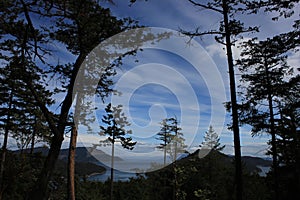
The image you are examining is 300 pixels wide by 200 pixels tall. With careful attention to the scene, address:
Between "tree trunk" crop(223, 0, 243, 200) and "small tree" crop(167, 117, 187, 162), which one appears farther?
"small tree" crop(167, 117, 187, 162)

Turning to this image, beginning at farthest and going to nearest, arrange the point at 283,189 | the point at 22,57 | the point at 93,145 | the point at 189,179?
the point at 189,179 → the point at 93,145 → the point at 283,189 → the point at 22,57

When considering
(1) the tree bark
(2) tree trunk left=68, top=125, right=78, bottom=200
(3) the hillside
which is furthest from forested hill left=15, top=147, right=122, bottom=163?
(1) the tree bark

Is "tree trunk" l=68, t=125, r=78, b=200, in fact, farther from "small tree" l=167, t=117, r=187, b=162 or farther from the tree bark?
"small tree" l=167, t=117, r=187, b=162

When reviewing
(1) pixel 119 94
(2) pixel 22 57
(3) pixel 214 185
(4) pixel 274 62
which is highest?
(4) pixel 274 62

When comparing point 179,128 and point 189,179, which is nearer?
point 179,128

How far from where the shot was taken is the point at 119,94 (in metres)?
11.8

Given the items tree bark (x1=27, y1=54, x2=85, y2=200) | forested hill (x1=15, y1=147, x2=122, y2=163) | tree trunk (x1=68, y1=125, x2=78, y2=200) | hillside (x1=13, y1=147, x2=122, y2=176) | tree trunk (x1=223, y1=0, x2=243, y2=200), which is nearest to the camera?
tree bark (x1=27, y1=54, x2=85, y2=200)

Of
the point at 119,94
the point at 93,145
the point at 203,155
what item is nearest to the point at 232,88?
the point at 119,94

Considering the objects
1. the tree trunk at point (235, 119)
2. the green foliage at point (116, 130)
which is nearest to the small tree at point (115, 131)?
the green foliage at point (116, 130)

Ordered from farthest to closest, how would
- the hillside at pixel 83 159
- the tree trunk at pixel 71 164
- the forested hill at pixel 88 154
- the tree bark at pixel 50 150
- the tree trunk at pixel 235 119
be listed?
the forested hill at pixel 88 154, the hillside at pixel 83 159, the tree trunk at pixel 71 164, the tree trunk at pixel 235 119, the tree bark at pixel 50 150

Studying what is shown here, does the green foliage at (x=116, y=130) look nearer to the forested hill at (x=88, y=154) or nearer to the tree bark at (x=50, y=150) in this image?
the forested hill at (x=88, y=154)

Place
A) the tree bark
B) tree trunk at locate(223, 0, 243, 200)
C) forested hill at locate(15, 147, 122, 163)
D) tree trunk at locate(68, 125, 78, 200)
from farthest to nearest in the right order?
1. forested hill at locate(15, 147, 122, 163)
2. tree trunk at locate(68, 125, 78, 200)
3. tree trunk at locate(223, 0, 243, 200)
4. the tree bark

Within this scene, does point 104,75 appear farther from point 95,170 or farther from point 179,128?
point 95,170

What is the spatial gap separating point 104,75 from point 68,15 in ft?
18.9
